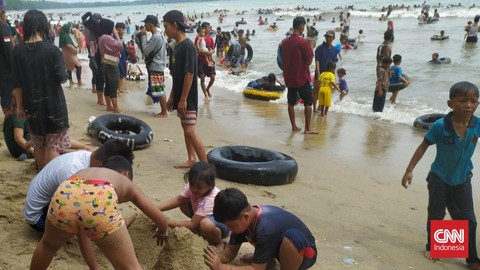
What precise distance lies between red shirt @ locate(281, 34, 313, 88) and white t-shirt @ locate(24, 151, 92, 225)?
192 inches

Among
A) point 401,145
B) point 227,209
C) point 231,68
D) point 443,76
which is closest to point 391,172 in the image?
point 401,145

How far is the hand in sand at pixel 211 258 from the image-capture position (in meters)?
3.00

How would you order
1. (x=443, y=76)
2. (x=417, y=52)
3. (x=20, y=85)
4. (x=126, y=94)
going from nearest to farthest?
(x=20, y=85)
(x=126, y=94)
(x=443, y=76)
(x=417, y=52)

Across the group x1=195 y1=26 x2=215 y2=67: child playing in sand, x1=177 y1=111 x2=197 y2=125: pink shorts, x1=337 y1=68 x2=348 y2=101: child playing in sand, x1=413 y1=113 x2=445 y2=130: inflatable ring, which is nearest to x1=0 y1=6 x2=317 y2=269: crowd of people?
x1=177 y1=111 x2=197 y2=125: pink shorts

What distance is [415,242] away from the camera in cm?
417

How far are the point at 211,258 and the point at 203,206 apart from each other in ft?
1.77

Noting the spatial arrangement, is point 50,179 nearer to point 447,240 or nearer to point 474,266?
point 447,240

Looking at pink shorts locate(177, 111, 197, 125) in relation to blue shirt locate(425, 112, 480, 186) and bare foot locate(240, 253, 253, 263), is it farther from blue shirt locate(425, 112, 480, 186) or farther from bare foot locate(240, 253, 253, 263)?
blue shirt locate(425, 112, 480, 186)

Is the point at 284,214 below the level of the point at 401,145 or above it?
above

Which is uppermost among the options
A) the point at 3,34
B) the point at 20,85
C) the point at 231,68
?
the point at 3,34

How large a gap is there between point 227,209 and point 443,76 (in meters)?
13.9

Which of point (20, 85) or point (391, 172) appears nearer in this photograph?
point (20, 85)

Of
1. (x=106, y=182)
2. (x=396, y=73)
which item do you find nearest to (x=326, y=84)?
(x=396, y=73)

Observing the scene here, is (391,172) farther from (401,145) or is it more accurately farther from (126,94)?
(126,94)
